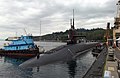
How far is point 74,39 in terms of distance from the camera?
197 ft

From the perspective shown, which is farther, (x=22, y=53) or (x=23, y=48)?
(x=23, y=48)

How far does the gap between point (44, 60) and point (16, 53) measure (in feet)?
86.7

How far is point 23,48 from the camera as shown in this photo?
60062 millimetres

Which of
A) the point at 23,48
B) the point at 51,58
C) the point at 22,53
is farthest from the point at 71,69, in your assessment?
the point at 23,48

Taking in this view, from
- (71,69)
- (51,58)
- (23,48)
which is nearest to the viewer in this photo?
(71,69)

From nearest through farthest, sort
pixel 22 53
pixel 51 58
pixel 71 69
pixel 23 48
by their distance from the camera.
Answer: pixel 71 69 → pixel 51 58 → pixel 22 53 → pixel 23 48

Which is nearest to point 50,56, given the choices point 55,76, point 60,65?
point 60,65

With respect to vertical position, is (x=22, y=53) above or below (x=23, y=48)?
below

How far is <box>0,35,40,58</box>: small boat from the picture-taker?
56.6 metres

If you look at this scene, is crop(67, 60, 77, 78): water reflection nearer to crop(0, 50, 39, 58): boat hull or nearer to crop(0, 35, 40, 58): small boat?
crop(0, 50, 39, 58): boat hull

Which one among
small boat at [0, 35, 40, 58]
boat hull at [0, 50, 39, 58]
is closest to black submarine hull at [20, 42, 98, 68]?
boat hull at [0, 50, 39, 58]

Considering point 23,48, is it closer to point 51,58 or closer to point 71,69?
point 51,58

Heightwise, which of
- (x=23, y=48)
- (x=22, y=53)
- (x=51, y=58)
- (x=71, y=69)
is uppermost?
(x=23, y=48)

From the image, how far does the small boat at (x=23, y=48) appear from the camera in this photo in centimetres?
5662
